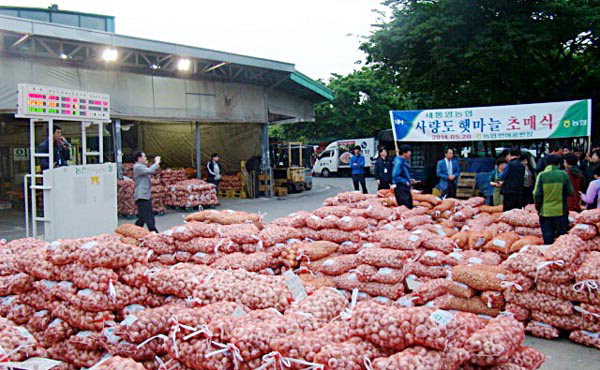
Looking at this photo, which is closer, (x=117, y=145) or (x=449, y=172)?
(x=449, y=172)

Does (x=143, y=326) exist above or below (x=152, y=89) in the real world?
below

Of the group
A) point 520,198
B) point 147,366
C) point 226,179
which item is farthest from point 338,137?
point 147,366

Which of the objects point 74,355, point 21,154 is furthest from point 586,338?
point 21,154

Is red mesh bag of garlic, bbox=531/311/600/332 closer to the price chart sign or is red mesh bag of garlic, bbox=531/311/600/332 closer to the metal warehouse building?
the price chart sign

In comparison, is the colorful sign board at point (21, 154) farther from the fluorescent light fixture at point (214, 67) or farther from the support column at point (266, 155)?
the support column at point (266, 155)

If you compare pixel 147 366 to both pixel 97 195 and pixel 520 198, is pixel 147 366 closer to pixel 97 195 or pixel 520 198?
pixel 97 195

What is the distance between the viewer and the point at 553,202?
7.49 metres

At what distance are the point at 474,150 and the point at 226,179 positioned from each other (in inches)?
421

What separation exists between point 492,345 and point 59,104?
8.12m

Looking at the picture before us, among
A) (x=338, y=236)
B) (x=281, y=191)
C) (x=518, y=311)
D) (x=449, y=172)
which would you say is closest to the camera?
(x=518, y=311)

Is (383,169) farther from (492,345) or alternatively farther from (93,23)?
(93,23)

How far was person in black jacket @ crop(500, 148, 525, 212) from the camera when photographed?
9.61 metres

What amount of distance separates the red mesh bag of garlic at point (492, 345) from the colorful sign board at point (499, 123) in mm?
11866

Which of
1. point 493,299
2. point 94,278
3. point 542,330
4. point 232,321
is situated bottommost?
point 542,330
